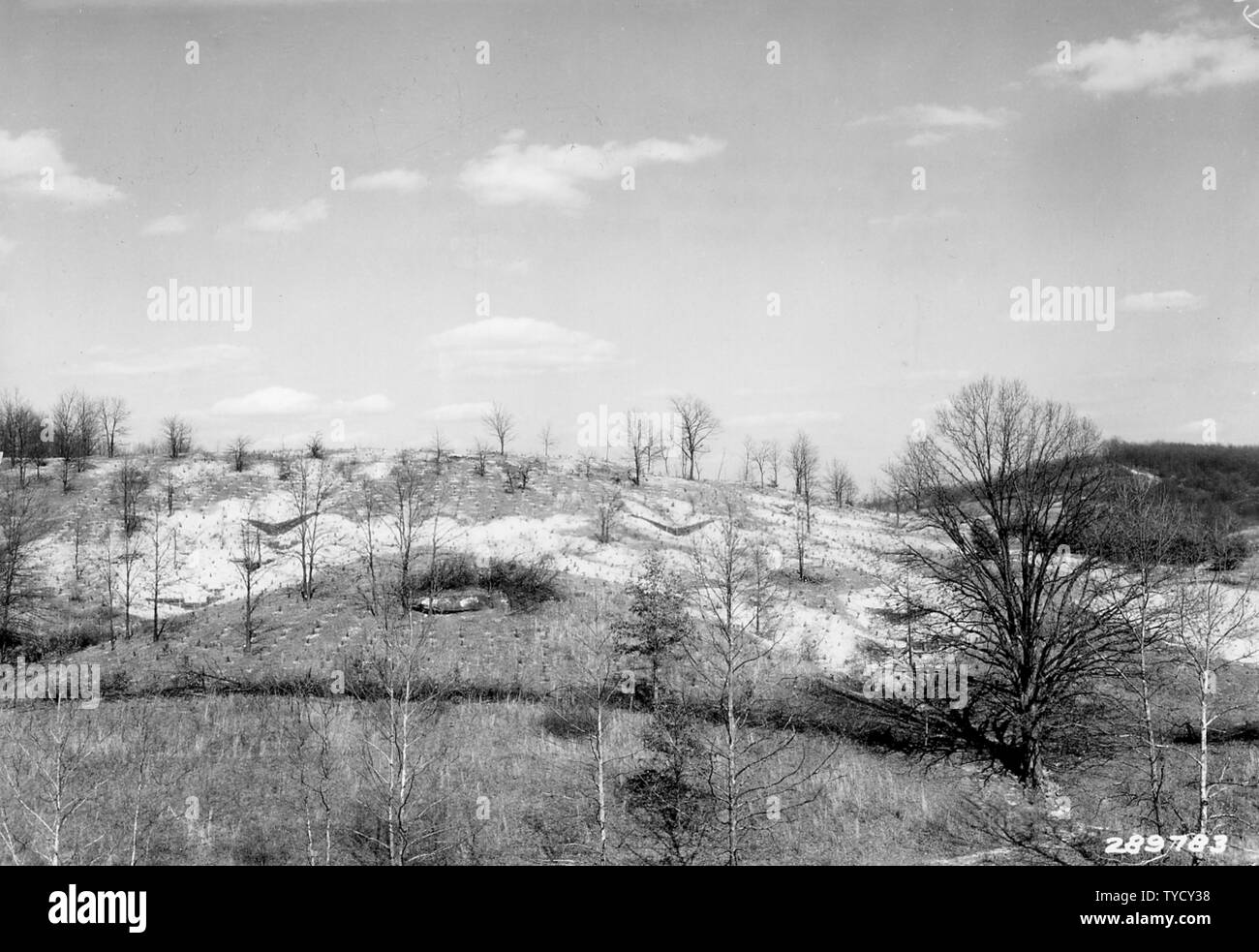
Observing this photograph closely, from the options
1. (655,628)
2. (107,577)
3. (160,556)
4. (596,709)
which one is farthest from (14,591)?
(655,628)

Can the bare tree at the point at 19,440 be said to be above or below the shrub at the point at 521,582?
above

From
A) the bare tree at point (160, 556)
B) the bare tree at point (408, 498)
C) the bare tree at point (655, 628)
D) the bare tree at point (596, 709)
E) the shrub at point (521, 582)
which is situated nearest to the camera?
the bare tree at point (596, 709)

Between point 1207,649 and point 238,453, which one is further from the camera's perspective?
point 238,453

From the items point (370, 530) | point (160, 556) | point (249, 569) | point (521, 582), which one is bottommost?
point (521, 582)

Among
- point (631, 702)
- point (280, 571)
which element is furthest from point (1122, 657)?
point (280, 571)

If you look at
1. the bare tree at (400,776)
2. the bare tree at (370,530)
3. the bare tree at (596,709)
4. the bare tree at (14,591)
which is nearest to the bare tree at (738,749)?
the bare tree at (596,709)

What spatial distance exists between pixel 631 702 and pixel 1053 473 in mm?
17189

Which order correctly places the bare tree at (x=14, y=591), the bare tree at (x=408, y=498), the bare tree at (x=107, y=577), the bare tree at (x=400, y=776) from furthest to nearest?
the bare tree at (x=408, y=498)
the bare tree at (x=107, y=577)
the bare tree at (x=14, y=591)
the bare tree at (x=400, y=776)

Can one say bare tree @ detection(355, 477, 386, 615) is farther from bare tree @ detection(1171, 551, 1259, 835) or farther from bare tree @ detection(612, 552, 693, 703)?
bare tree @ detection(1171, 551, 1259, 835)

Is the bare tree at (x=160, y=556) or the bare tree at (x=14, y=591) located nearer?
the bare tree at (x=14, y=591)

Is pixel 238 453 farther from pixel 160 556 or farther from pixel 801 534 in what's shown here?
pixel 801 534

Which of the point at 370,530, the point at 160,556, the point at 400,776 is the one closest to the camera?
the point at 400,776

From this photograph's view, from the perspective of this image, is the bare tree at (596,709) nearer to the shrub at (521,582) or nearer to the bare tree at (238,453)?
the shrub at (521,582)
